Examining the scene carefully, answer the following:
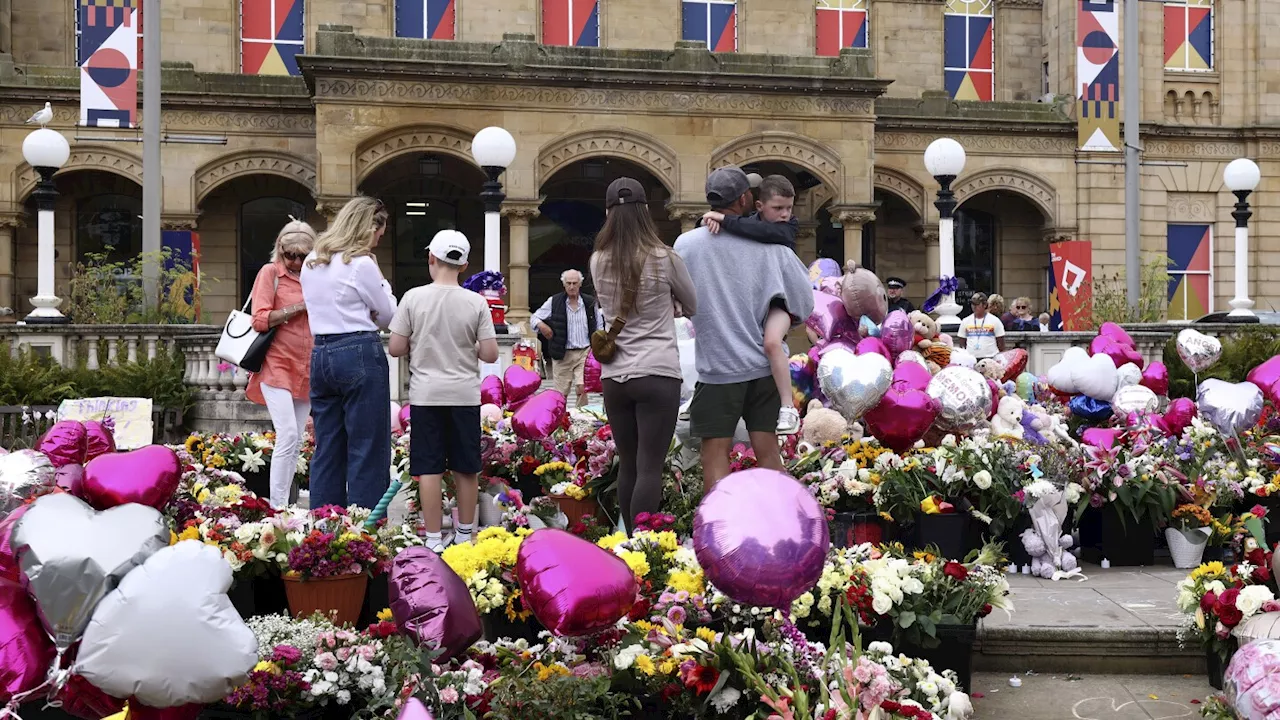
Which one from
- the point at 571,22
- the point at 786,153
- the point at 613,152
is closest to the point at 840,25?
the point at 571,22

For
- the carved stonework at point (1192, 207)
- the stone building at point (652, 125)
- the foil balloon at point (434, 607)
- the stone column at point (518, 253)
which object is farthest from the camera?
the carved stonework at point (1192, 207)

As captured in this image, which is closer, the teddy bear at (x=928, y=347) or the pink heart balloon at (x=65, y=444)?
the pink heart balloon at (x=65, y=444)

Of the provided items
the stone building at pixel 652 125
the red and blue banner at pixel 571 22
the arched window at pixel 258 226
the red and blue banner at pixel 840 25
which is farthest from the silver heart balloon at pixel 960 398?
the red and blue banner at pixel 840 25

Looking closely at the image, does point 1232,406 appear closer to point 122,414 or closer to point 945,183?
point 122,414

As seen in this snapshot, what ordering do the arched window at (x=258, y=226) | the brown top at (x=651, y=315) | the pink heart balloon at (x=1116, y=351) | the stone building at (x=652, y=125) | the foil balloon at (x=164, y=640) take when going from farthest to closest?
the arched window at (x=258, y=226) → the stone building at (x=652, y=125) → the pink heart balloon at (x=1116, y=351) → the brown top at (x=651, y=315) → the foil balloon at (x=164, y=640)

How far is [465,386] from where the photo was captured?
6.17m

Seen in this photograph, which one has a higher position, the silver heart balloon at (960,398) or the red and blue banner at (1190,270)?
the red and blue banner at (1190,270)

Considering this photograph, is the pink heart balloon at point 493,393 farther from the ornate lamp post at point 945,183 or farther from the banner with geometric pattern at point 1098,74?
the banner with geometric pattern at point 1098,74

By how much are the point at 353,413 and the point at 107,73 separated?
1353cm

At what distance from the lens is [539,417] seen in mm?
7488

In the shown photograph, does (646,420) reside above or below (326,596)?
above

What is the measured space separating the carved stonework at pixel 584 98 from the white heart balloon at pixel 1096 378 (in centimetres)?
1299

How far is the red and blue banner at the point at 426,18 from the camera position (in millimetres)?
23438

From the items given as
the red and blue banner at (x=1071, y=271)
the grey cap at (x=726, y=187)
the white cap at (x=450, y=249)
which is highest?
the red and blue banner at (x=1071, y=271)
